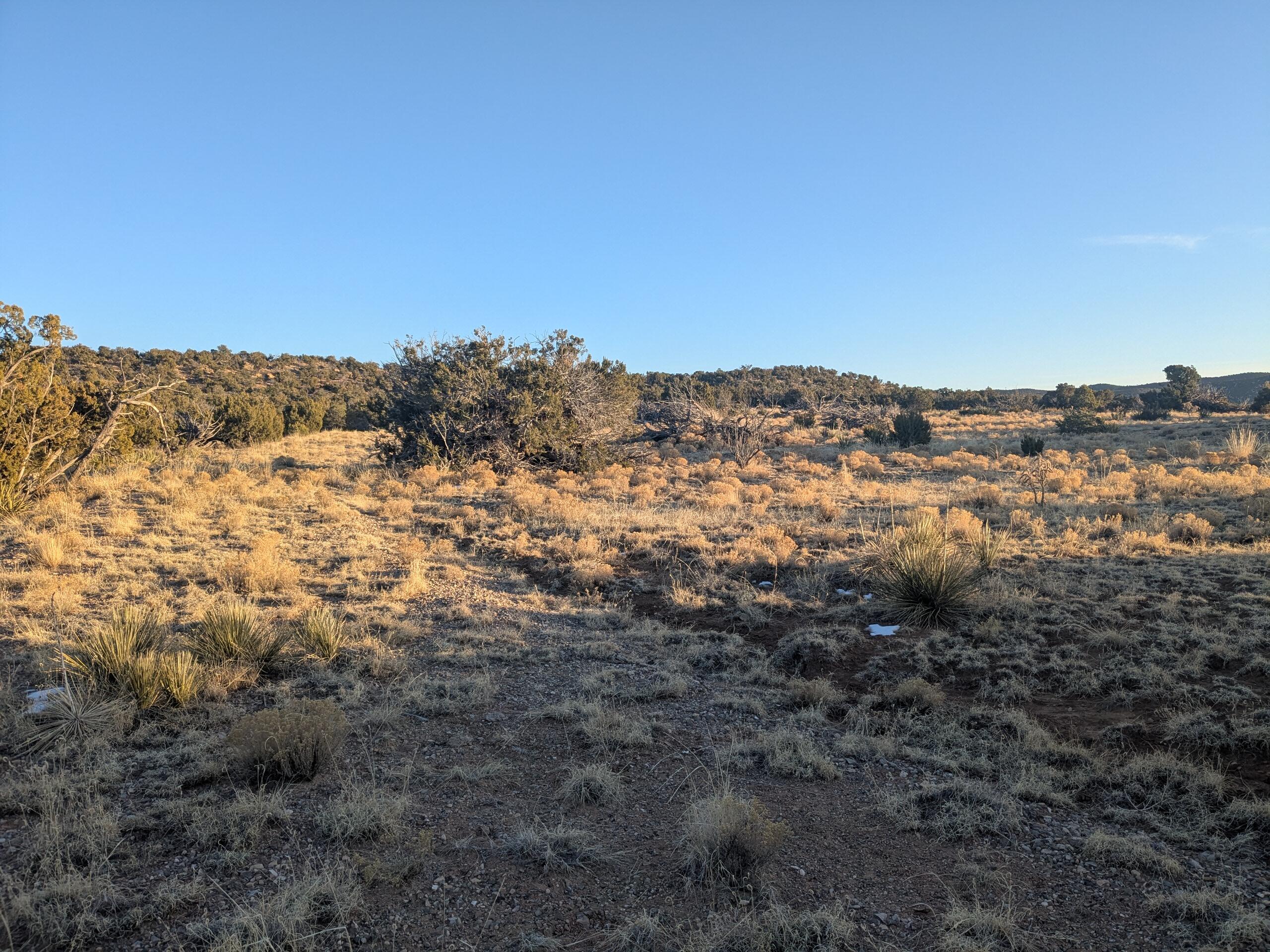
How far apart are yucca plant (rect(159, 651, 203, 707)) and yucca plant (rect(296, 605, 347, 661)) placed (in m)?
1.18

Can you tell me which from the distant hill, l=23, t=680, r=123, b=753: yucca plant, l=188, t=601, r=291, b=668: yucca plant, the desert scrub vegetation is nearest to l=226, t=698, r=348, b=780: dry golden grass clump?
the desert scrub vegetation

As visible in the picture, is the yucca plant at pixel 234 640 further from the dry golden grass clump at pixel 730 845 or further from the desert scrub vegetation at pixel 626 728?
the dry golden grass clump at pixel 730 845

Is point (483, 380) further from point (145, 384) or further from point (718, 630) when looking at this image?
point (718, 630)

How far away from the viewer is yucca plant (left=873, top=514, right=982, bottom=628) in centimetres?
887

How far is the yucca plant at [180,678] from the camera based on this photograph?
5.80m

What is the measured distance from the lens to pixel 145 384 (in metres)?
16.8

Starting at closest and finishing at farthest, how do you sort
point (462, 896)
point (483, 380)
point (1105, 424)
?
point (462, 896)
point (483, 380)
point (1105, 424)

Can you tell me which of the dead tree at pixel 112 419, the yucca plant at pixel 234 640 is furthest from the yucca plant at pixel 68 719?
the dead tree at pixel 112 419

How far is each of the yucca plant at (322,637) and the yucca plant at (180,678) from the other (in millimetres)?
1181

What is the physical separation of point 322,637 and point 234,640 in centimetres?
80

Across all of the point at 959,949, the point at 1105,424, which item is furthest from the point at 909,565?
the point at 1105,424

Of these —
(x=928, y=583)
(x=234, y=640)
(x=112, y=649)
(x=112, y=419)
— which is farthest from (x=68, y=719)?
(x=112, y=419)

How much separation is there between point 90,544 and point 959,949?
40.9 feet

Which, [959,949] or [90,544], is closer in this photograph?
[959,949]
